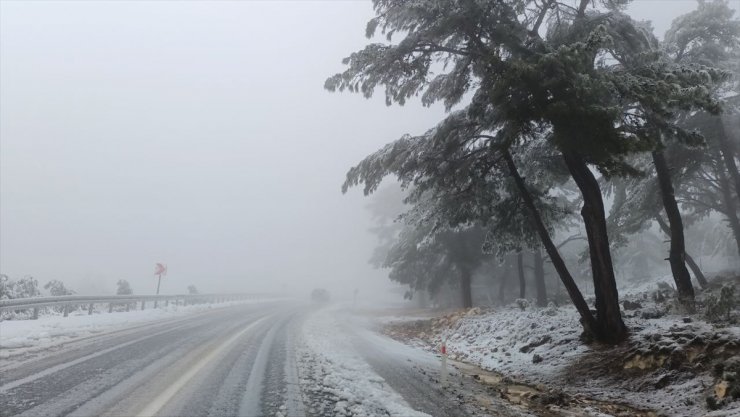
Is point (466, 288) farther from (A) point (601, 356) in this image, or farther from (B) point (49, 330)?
(B) point (49, 330)

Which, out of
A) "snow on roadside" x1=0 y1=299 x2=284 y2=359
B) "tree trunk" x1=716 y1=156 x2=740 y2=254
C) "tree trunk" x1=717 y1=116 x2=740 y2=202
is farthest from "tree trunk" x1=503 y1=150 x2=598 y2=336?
"tree trunk" x1=716 y1=156 x2=740 y2=254

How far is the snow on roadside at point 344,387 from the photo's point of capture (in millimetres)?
5734

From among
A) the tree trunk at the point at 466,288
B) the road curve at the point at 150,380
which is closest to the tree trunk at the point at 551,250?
the road curve at the point at 150,380

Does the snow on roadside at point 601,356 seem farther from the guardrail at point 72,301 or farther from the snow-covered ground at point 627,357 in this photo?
the guardrail at point 72,301

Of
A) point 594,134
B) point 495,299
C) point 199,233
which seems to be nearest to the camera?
point 594,134

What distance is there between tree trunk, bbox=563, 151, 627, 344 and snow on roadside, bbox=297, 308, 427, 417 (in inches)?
210

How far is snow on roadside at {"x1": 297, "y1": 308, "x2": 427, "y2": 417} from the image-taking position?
5.73m

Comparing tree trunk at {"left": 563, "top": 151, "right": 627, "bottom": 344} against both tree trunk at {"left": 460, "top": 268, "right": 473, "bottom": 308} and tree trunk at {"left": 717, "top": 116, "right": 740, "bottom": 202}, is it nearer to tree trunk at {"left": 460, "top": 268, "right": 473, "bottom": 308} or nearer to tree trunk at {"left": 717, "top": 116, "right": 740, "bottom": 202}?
tree trunk at {"left": 717, "top": 116, "right": 740, "bottom": 202}

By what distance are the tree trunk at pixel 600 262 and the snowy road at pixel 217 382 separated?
12.0 feet

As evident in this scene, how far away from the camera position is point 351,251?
19888cm

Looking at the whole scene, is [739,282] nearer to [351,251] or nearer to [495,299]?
[495,299]

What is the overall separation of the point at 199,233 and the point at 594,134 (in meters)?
164

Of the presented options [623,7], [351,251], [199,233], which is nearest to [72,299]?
[623,7]

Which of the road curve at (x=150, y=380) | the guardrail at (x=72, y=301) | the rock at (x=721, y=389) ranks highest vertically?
the guardrail at (x=72, y=301)
